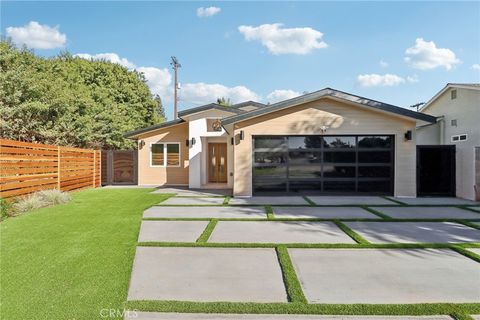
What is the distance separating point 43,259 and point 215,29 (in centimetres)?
1046

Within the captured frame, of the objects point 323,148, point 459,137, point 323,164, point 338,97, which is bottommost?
point 323,164

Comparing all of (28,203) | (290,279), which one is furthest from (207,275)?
(28,203)

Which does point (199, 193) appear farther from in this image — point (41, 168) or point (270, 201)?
point (41, 168)

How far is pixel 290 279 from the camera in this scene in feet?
11.8

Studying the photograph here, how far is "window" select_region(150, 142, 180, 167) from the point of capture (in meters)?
15.6

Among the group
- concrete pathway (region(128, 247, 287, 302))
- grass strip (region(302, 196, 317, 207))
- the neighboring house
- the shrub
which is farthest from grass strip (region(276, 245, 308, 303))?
the neighboring house

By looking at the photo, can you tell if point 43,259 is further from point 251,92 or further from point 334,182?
point 251,92

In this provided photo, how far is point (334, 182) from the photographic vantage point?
11.0 metres

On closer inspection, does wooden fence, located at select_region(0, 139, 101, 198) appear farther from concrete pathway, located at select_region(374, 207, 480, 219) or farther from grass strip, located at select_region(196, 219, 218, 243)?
concrete pathway, located at select_region(374, 207, 480, 219)

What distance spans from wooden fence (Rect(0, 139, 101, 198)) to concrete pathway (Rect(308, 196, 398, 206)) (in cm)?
888

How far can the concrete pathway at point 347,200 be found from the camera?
30.4 ft

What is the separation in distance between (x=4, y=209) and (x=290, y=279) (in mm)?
7167

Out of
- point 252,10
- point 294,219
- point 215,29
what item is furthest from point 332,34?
point 294,219

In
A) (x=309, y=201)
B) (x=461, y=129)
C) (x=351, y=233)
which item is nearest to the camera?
(x=351, y=233)
